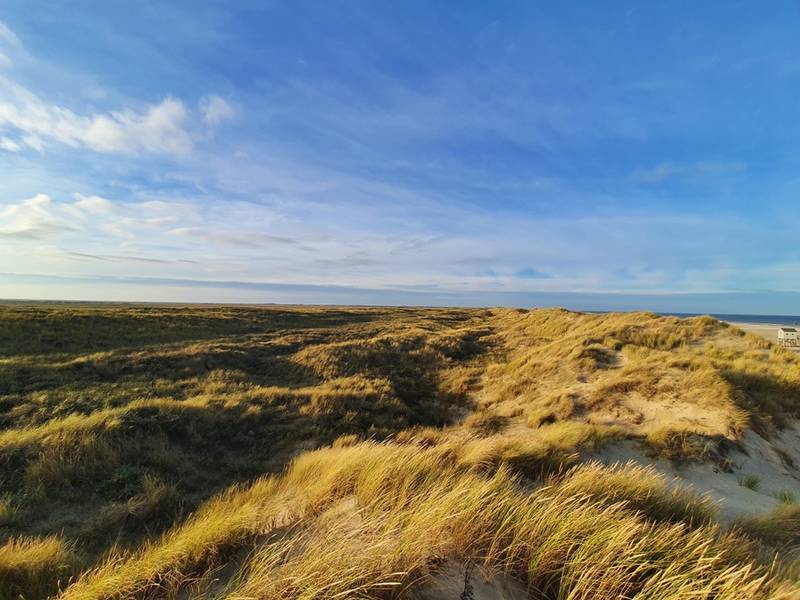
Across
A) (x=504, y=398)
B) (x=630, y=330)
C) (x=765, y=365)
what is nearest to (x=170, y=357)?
(x=504, y=398)

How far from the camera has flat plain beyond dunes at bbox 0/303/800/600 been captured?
2.68 m

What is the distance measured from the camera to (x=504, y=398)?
13.0 m

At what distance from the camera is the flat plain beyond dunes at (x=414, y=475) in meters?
2.68

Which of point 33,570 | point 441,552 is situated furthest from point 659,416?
point 33,570

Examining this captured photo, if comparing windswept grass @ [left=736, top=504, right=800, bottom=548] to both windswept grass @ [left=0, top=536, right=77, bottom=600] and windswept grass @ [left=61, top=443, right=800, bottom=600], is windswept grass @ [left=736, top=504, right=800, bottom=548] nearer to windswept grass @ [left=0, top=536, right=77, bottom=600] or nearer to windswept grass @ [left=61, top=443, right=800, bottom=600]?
windswept grass @ [left=61, top=443, right=800, bottom=600]

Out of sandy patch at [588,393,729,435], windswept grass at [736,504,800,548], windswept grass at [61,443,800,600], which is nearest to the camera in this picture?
windswept grass at [61,443,800,600]

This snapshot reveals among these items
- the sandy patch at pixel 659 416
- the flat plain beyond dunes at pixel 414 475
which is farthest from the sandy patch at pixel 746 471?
the sandy patch at pixel 659 416

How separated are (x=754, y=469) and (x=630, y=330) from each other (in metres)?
12.3

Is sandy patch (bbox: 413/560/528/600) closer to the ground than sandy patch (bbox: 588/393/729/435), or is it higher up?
higher up

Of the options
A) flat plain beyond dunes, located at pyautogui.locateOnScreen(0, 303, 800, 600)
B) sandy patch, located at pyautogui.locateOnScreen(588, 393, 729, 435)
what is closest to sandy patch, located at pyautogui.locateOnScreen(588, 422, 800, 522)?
flat plain beyond dunes, located at pyautogui.locateOnScreen(0, 303, 800, 600)

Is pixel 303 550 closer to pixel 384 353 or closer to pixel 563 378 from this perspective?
pixel 563 378

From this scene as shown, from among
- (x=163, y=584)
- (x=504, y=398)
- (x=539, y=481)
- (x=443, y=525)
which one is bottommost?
(x=504, y=398)

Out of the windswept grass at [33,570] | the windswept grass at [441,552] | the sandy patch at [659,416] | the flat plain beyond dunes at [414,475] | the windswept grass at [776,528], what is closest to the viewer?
the windswept grass at [441,552]

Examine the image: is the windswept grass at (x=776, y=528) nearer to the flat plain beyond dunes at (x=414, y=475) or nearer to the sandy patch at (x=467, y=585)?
the flat plain beyond dunes at (x=414, y=475)
